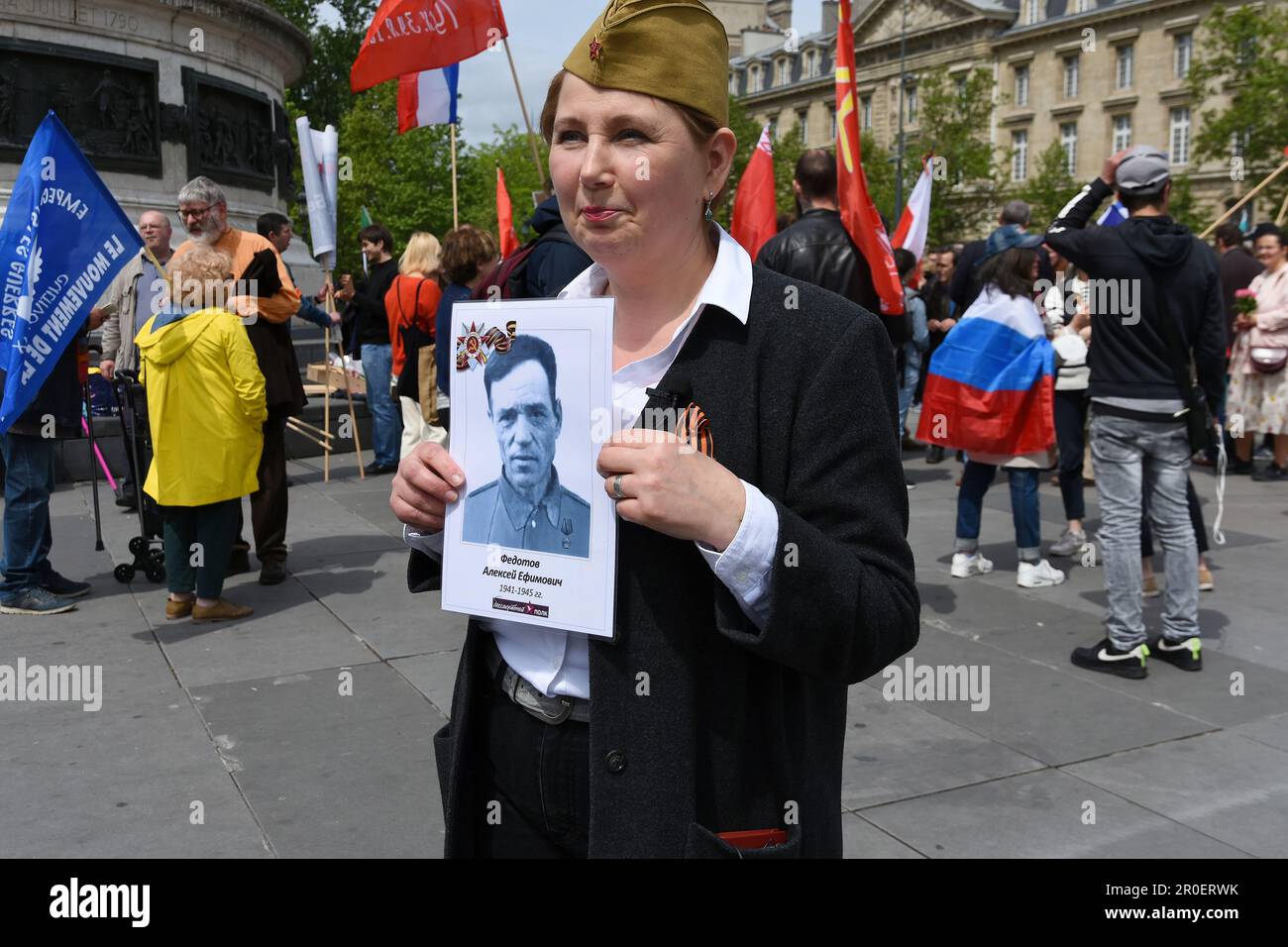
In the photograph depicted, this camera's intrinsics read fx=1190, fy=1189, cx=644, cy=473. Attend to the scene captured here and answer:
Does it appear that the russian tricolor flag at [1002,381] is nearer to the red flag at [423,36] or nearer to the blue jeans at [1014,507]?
the blue jeans at [1014,507]

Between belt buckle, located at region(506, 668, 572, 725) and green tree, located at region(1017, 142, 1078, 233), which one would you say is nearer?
belt buckle, located at region(506, 668, 572, 725)

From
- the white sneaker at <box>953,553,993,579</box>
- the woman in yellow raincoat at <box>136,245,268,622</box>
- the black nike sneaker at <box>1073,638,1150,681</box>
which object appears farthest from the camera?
the white sneaker at <box>953,553,993,579</box>

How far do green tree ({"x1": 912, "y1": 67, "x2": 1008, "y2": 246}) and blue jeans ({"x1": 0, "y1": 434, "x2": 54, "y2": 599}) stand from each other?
126 feet

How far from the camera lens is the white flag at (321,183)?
36.8 ft

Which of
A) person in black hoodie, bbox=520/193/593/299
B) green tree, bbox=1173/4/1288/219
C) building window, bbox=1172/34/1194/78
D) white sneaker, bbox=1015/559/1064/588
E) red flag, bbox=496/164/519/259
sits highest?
building window, bbox=1172/34/1194/78

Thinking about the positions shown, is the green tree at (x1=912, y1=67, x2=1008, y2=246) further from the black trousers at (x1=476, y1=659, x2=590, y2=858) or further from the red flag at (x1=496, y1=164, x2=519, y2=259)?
the black trousers at (x1=476, y1=659, x2=590, y2=858)

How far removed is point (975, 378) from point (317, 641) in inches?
164

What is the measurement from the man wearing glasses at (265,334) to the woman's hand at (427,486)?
18.2 ft

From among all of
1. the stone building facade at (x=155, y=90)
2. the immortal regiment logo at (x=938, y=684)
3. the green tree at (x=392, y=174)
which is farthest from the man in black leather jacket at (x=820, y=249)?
the green tree at (x=392, y=174)

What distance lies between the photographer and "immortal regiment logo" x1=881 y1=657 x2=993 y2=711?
5250 millimetres

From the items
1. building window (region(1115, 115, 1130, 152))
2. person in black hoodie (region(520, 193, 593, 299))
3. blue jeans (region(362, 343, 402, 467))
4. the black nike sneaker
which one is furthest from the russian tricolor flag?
building window (region(1115, 115, 1130, 152))

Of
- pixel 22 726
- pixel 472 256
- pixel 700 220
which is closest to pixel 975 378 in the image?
pixel 472 256

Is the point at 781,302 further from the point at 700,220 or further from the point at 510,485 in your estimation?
the point at 510,485

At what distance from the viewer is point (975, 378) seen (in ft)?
24.0
